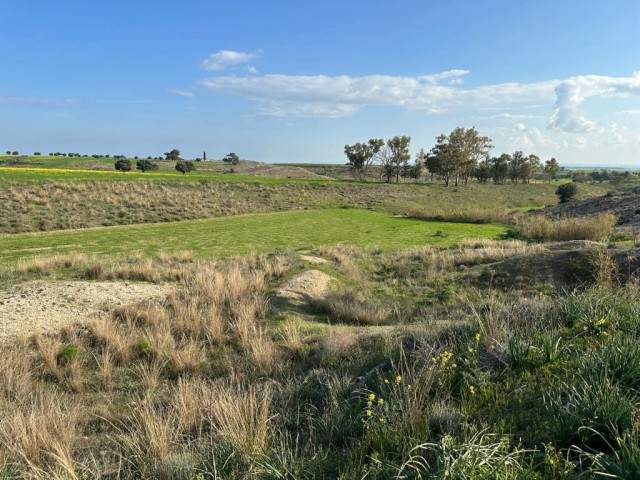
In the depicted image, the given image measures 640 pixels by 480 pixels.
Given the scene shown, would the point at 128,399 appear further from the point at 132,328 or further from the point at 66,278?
the point at 66,278

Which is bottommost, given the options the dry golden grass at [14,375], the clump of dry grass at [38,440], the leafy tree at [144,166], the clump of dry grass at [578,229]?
the dry golden grass at [14,375]

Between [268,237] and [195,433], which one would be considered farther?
[268,237]

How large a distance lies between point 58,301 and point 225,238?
60.2 ft

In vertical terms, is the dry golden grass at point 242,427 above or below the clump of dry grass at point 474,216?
above

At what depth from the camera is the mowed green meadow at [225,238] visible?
24375mm

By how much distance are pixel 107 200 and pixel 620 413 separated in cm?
4611

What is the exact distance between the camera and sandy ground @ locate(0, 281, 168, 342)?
998 cm

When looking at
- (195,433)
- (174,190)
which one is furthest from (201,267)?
(174,190)

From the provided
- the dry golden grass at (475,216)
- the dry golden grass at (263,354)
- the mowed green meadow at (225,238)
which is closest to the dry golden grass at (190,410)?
the dry golden grass at (263,354)

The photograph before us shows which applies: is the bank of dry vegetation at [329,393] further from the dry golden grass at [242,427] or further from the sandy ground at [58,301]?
the sandy ground at [58,301]

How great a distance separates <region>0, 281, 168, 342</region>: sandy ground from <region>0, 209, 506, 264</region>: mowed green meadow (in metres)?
8.86

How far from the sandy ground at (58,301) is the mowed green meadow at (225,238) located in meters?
8.86

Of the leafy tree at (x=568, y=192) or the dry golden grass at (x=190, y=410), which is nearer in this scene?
the dry golden grass at (x=190, y=410)

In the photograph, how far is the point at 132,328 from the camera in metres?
9.83
